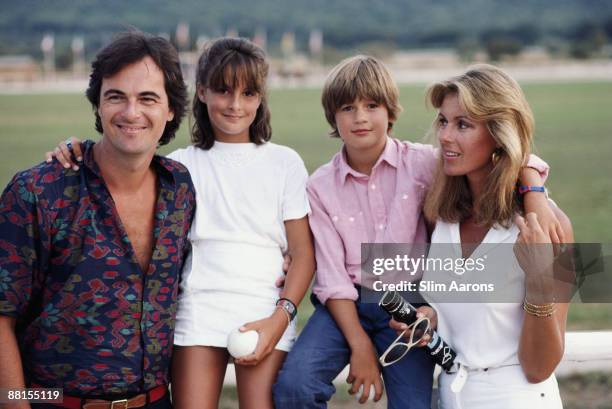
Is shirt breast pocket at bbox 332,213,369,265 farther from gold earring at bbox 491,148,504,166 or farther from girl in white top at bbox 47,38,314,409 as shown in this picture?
gold earring at bbox 491,148,504,166

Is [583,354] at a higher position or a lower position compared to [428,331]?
lower

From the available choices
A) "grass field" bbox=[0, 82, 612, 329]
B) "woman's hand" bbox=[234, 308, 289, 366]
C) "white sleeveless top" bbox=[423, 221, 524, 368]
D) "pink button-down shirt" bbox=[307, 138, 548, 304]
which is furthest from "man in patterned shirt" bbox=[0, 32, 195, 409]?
"grass field" bbox=[0, 82, 612, 329]

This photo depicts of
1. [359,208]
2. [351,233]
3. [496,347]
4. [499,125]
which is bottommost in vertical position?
[496,347]

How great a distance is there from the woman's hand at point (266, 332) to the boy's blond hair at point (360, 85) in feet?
3.51

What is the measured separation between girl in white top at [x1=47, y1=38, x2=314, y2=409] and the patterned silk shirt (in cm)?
20

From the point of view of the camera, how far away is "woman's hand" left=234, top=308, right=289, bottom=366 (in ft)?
10.1

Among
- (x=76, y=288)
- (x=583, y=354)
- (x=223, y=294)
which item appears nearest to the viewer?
(x=76, y=288)

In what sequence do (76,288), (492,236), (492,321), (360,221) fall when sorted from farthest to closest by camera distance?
(360,221), (492,236), (492,321), (76,288)

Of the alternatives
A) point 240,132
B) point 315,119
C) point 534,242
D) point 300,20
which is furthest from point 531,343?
point 300,20

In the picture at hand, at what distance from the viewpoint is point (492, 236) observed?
10.1 feet

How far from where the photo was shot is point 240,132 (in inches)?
142

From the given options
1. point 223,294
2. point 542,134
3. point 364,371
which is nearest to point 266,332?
point 223,294

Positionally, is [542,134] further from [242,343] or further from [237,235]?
[242,343]

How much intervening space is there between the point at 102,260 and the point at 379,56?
7.94 ft
